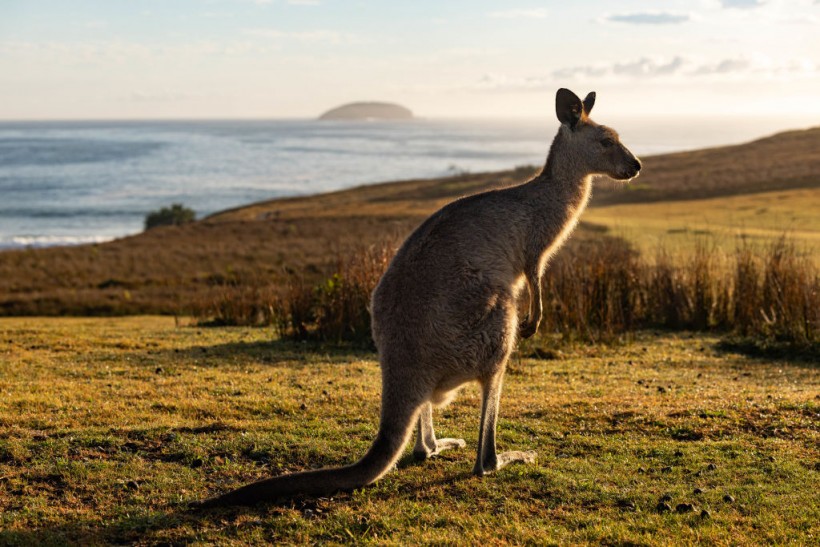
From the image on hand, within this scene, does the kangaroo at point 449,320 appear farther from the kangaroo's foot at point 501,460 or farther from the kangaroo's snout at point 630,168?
the kangaroo's snout at point 630,168

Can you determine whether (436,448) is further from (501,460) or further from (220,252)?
(220,252)

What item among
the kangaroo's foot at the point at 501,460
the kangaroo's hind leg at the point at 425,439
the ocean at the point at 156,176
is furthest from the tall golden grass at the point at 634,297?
the ocean at the point at 156,176

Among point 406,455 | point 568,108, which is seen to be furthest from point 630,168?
point 406,455

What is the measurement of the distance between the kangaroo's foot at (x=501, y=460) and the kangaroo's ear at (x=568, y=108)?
261cm

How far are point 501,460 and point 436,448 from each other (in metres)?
0.57

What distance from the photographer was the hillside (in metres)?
22.9

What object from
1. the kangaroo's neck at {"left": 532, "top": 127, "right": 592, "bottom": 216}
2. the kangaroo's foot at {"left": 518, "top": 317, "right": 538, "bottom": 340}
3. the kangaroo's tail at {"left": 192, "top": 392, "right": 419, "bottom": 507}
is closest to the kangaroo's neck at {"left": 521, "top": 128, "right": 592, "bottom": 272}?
the kangaroo's neck at {"left": 532, "top": 127, "right": 592, "bottom": 216}

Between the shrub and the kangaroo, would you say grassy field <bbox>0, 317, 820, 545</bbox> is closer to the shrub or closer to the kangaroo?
the kangaroo

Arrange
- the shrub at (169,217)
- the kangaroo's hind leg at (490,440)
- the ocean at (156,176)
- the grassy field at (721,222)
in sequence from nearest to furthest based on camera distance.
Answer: the kangaroo's hind leg at (490,440) → the grassy field at (721,222) → the shrub at (169,217) → the ocean at (156,176)

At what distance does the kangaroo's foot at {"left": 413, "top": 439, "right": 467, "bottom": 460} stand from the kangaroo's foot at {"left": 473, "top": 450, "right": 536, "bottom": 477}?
0.45 m

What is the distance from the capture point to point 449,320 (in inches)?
199

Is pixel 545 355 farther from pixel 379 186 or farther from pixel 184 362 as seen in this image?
pixel 379 186

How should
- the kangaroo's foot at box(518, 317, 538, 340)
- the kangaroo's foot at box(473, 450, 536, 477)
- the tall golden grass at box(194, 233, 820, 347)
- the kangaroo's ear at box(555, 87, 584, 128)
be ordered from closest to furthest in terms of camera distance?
the kangaroo's foot at box(473, 450, 536, 477) → the kangaroo's foot at box(518, 317, 538, 340) → the kangaroo's ear at box(555, 87, 584, 128) → the tall golden grass at box(194, 233, 820, 347)

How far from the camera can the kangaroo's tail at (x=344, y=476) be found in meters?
4.79
